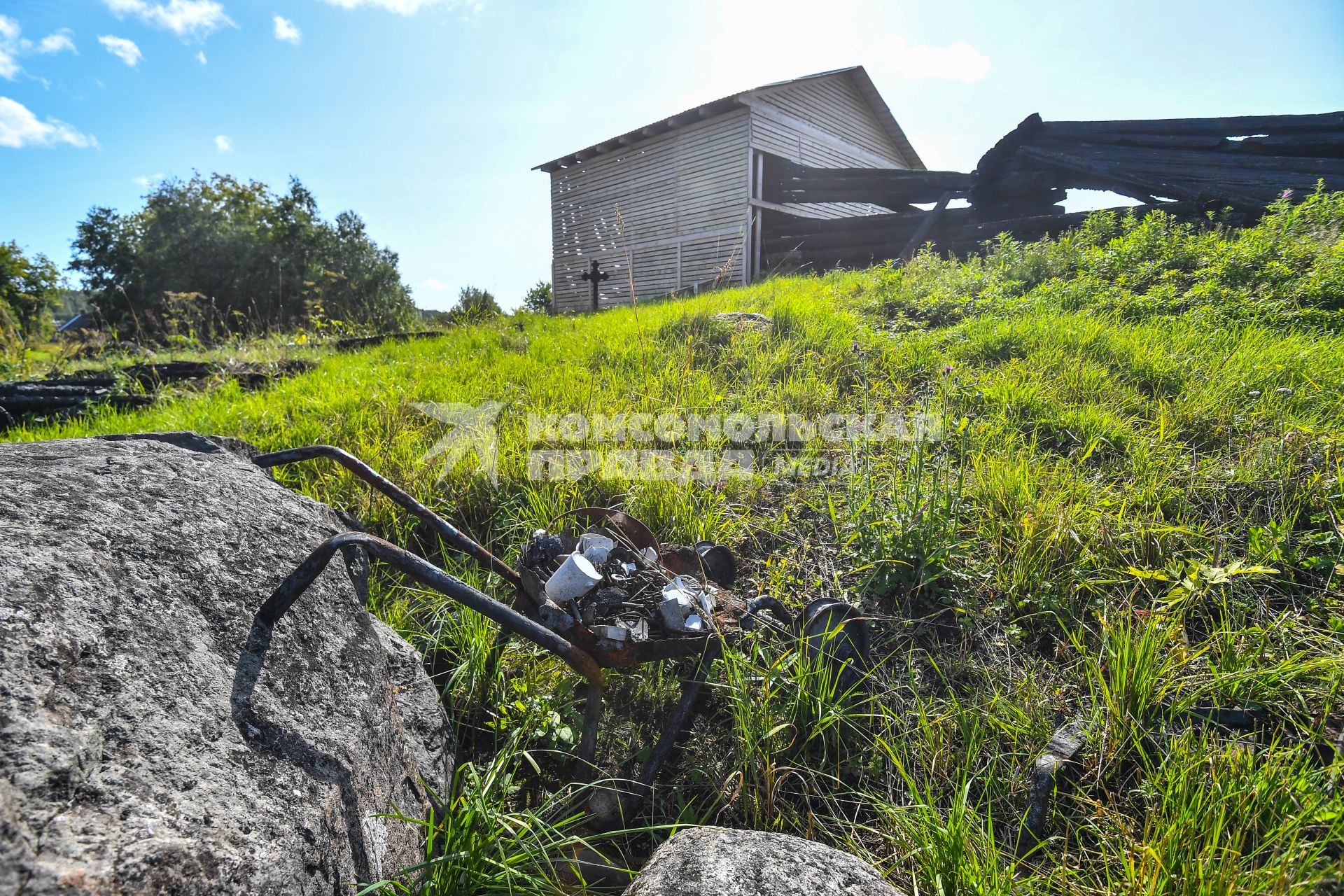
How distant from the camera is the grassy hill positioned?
4.45 ft

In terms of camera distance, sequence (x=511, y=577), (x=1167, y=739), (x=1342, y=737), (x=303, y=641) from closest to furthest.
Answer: (x=303, y=641)
(x=1342, y=737)
(x=1167, y=739)
(x=511, y=577)

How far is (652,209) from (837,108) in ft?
20.4

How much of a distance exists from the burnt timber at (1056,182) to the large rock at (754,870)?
869 centimetres

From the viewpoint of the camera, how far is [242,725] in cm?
102

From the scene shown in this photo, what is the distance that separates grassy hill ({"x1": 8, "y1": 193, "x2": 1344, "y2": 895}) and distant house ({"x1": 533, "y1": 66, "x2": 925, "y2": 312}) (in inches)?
334

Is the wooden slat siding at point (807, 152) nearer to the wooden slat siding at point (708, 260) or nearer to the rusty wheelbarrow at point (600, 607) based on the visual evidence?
the wooden slat siding at point (708, 260)

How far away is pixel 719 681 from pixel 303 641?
119cm

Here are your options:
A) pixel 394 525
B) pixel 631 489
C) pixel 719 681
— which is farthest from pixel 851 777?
pixel 394 525

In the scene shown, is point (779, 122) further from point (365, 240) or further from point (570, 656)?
point (365, 240)

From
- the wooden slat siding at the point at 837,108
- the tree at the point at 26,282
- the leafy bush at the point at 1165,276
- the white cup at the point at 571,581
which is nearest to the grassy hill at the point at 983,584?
the leafy bush at the point at 1165,276

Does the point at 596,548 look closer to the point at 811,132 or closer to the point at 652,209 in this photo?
the point at 652,209

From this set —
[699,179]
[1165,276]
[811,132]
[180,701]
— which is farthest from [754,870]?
[811,132]

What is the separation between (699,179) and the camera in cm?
1388

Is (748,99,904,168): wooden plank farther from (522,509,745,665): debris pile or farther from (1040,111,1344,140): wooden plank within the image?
(522,509,745,665): debris pile
